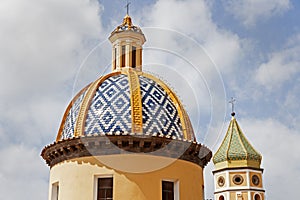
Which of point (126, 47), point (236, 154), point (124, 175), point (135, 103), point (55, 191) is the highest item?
point (236, 154)

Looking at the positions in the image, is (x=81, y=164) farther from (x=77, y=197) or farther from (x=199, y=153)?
(x=199, y=153)

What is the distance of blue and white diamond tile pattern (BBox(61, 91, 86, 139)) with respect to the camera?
14383 mm

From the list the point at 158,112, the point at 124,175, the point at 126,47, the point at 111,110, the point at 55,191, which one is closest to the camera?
the point at 124,175

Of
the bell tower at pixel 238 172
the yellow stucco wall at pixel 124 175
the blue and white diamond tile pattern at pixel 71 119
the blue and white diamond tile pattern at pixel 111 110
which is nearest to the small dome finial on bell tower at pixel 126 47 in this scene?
the blue and white diamond tile pattern at pixel 111 110

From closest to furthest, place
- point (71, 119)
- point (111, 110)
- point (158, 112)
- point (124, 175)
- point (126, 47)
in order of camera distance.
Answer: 1. point (124, 175)
2. point (111, 110)
3. point (158, 112)
4. point (71, 119)
5. point (126, 47)

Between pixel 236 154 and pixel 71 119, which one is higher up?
pixel 236 154

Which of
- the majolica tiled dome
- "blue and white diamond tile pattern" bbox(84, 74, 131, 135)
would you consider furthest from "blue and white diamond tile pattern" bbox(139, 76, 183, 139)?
"blue and white diamond tile pattern" bbox(84, 74, 131, 135)

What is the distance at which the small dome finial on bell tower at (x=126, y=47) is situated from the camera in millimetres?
16828

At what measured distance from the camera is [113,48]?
56.1 feet

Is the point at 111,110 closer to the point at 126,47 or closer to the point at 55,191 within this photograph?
the point at 55,191

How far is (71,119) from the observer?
14.8 metres

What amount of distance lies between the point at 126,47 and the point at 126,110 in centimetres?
355

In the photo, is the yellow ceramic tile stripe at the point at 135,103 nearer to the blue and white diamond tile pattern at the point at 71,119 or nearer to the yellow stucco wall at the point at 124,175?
the yellow stucco wall at the point at 124,175

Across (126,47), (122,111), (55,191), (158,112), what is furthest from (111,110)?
(126,47)
